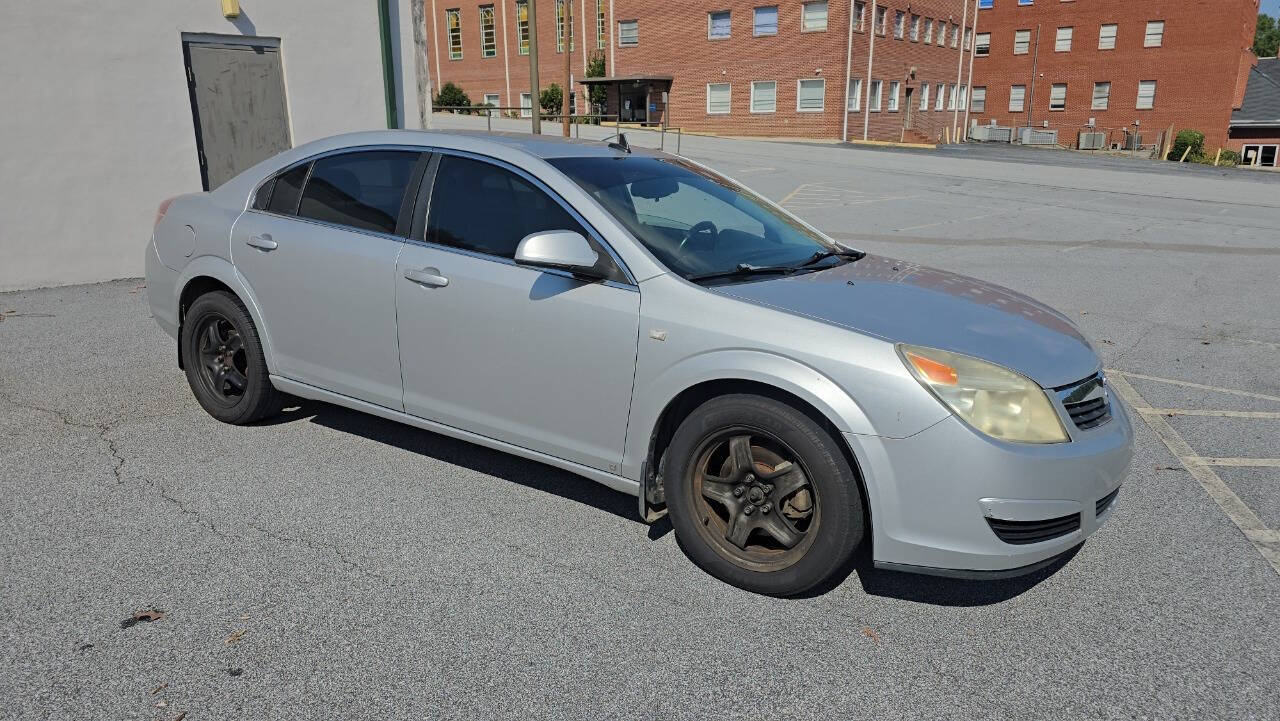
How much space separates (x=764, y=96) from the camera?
147ft

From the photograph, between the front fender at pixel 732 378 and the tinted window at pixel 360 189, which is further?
the tinted window at pixel 360 189

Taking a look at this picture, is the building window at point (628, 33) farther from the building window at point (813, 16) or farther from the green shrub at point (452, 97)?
the green shrub at point (452, 97)

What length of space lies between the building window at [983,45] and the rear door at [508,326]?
66477 mm

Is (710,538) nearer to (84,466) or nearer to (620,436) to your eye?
(620,436)

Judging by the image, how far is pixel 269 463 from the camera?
4.77 meters

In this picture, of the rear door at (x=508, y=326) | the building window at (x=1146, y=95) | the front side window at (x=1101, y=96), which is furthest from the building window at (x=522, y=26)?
the rear door at (x=508, y=326)

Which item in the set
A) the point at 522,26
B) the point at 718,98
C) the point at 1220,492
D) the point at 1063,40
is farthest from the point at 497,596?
the point at 1063,40

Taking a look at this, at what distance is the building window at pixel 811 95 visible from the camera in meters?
43.0

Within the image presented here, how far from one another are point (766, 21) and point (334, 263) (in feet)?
140

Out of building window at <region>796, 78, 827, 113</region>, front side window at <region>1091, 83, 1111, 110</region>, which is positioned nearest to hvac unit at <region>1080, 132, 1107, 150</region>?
front side window at <region>1091, 83, 1111, 110</region>

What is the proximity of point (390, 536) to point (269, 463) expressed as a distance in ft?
3.83

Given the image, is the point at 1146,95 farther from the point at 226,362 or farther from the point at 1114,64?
the point at 226,362

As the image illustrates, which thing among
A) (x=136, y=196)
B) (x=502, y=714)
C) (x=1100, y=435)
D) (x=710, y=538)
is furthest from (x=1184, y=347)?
(x=136, y=196)

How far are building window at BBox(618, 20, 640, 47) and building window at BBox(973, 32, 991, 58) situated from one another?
2754 centimetres
